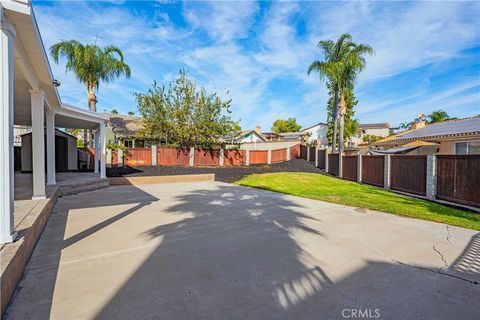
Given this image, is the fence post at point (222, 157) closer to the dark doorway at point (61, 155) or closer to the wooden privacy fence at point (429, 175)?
the dark doorway at point (61, 155)

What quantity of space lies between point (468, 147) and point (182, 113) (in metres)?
17.7

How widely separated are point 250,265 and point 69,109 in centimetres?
895

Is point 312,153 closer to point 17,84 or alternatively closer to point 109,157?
point 109,157

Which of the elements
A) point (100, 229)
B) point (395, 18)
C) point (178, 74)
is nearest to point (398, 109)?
point (395, 18)

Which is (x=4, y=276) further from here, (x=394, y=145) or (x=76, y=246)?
(x=394, y=145)

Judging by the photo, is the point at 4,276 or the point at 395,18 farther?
the point at 395,18

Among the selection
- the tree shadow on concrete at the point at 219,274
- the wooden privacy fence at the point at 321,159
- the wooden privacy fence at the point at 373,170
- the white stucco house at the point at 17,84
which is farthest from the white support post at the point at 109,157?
the wooden privacy fence at the point at 373,170

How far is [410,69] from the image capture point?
1645cm

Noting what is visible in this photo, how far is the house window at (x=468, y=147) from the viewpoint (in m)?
12.0

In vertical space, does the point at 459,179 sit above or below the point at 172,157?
below

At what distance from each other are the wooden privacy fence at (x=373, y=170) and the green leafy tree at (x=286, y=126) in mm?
45767

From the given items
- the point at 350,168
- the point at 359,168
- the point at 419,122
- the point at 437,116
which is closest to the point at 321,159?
the point at 350,168

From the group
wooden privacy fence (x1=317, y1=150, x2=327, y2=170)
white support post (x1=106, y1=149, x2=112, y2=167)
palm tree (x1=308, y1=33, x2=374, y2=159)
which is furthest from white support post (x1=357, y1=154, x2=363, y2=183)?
white support post (x1=106, y1=149, x2=112, y2=167)

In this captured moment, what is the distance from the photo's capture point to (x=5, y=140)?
9.07 feet
